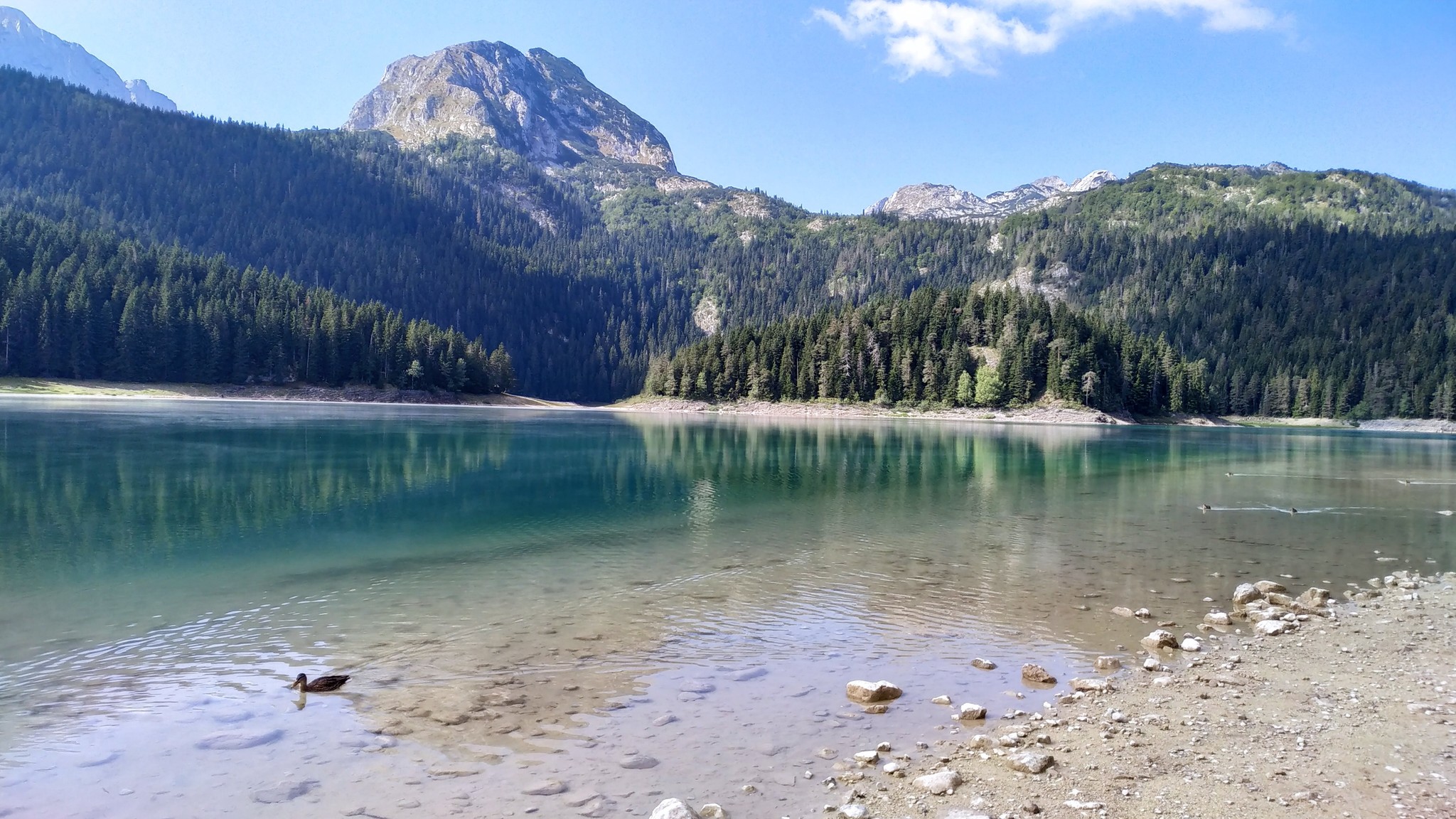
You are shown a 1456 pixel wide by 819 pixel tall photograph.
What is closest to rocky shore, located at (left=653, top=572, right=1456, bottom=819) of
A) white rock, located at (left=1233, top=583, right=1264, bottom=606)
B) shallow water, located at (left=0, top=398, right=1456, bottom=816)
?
shallow water, located at (left=0, top=398, right=1456, bottom=816)

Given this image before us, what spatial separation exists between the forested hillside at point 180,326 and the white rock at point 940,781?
481 feet

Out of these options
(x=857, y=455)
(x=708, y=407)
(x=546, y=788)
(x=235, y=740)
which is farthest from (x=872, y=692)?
(x=708, y=407)

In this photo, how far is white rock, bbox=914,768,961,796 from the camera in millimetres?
7168

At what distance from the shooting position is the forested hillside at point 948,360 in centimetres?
12825

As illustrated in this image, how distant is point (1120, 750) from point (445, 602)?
11.7 metres

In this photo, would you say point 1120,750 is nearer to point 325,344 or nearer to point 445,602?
point 445,602

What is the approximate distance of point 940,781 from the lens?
7254mm

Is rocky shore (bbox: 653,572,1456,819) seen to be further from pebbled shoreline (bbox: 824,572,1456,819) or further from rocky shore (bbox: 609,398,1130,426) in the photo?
rocky shore (bbox: 609,398,1130,426)

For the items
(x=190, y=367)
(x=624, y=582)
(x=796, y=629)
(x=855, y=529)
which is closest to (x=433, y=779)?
(x=796, y=629)

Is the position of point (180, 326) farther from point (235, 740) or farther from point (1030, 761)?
point (1030, 761)

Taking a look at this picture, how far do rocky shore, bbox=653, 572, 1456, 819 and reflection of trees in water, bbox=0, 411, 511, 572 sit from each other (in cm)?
1819

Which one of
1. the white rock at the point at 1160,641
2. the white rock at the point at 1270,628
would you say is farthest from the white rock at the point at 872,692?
the white rock at the point at 1270,628

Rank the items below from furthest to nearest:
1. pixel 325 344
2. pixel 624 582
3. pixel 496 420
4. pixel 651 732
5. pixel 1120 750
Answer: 1. pixel 325 344
2. pixel 496 420
3. pixel 624 582
4. pixel 651 732
5. pixel 1120 750

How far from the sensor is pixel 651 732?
29.2ft
